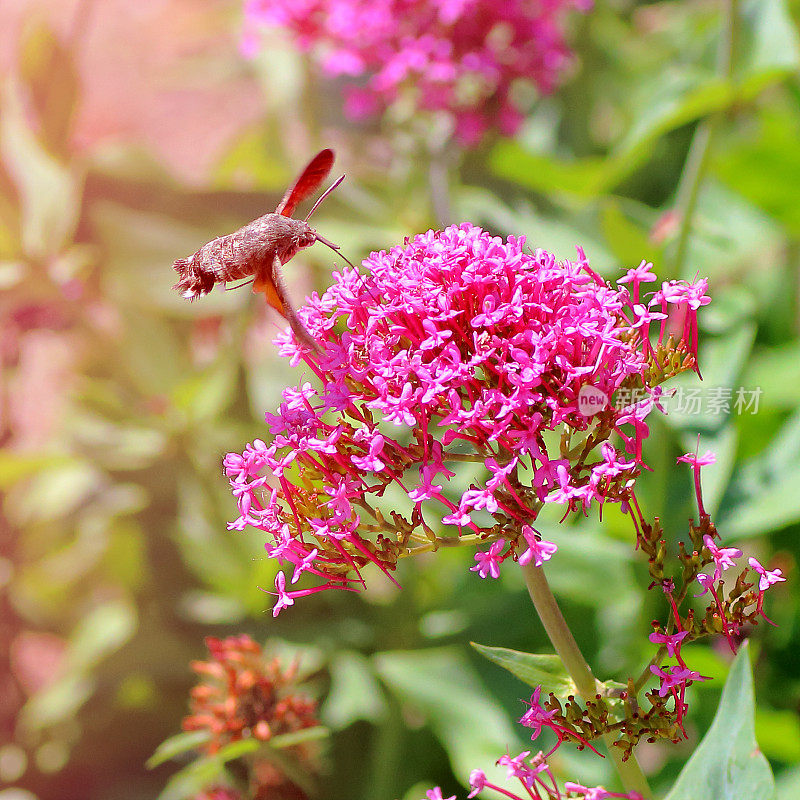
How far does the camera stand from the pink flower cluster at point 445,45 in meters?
1.33

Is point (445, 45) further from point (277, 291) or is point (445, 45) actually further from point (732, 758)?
point (732, 758)

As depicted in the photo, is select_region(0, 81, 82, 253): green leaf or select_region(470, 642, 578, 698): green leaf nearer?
select_region(470, 642, 578, 698): green leaf

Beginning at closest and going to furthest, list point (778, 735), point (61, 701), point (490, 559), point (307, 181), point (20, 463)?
1. point (490, 559)
2. point (307, 181)
3. point (778, 735)
4. point (20, 463)
5. point (61, 701)

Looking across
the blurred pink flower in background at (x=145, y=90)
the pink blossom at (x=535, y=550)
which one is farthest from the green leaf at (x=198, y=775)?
the blurred pink flower in background at (x=145, y=90)

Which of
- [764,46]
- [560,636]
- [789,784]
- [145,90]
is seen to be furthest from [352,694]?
[145,90]

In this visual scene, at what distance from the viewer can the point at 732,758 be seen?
2.22 ft

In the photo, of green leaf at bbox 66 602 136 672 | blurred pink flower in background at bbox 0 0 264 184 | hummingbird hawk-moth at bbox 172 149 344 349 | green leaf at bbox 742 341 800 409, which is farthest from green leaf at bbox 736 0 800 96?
blurred pink flower in background at bbox 0 0 264 184

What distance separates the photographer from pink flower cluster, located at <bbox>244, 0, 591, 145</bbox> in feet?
4.35

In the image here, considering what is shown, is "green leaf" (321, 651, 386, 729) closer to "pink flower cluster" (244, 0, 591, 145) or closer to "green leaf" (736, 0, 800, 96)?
"pink flower cluster" (244, 0, 591, 145)

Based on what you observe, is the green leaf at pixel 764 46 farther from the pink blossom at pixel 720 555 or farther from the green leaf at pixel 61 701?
the green leaf at pixel 61 701

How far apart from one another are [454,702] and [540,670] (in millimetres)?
531

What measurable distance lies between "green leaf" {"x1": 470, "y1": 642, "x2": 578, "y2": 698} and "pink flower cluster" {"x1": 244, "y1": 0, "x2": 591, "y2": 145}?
901 millimetres

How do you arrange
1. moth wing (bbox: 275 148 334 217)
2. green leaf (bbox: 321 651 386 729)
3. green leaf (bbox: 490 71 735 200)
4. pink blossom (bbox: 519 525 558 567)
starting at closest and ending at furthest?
1. pink blossom (bbox: 519 525 558 567)
2. moth wing (bbox: 275 148 334 217)
3. green leaf (bbox: 490 71 735 200)
4. green leaf (bbox: 321 651 386 729)

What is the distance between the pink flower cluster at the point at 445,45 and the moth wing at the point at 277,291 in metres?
0.73
